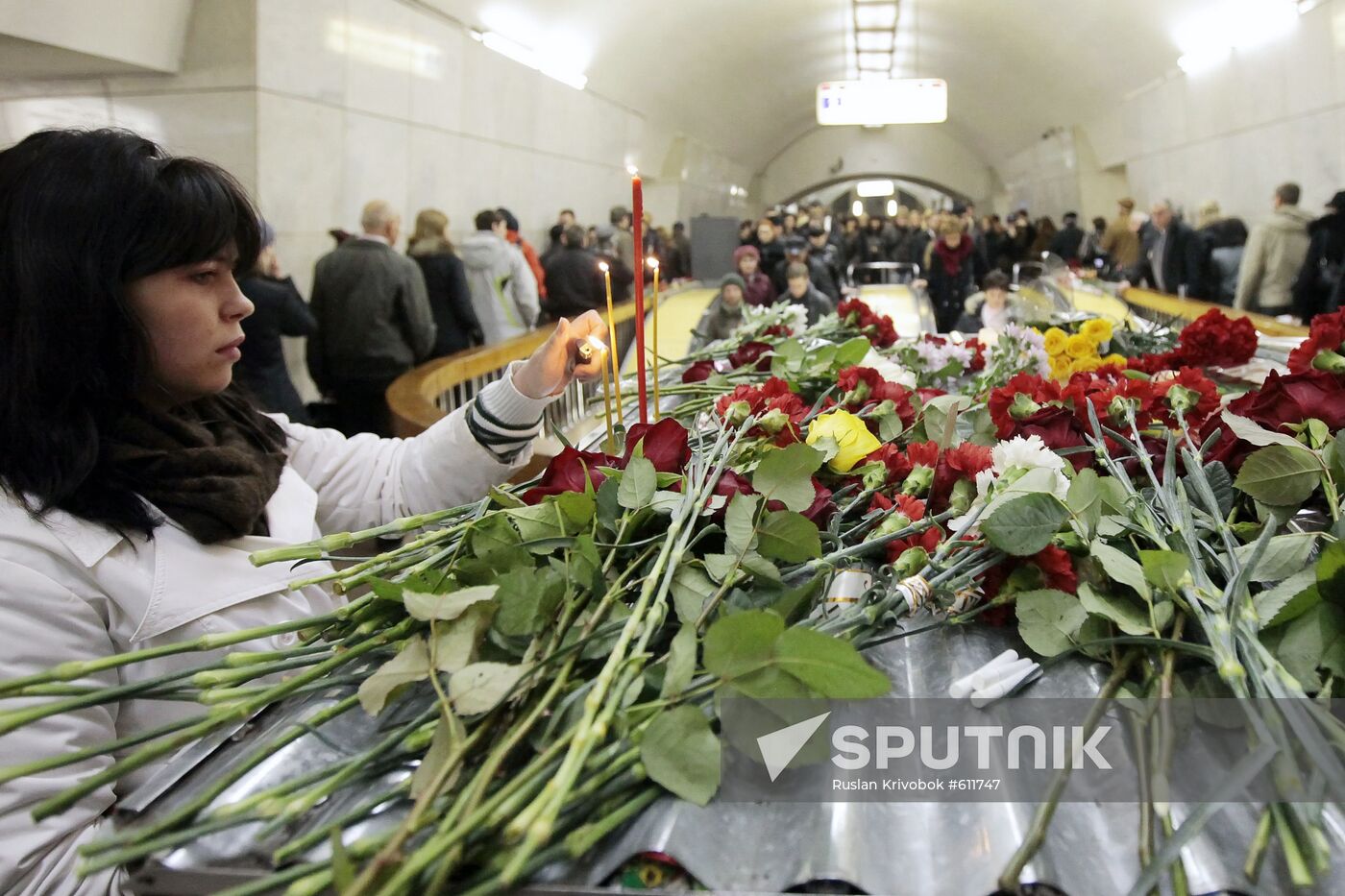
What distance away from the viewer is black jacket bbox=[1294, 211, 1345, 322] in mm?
6852

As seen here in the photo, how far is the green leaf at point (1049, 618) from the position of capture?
2.90ft

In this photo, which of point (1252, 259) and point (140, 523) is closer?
point (140, 523)

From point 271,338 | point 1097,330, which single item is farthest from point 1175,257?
point 1097,330

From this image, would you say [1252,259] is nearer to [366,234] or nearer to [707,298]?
[707,298]

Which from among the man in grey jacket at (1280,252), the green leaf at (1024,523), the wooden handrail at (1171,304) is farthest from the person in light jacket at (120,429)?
the man in grey jacket at (1280,252)

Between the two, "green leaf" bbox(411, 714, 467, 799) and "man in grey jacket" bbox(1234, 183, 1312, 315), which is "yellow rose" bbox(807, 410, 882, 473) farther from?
"man in grey jacket" bbox(1234, 183, 1312, 315)

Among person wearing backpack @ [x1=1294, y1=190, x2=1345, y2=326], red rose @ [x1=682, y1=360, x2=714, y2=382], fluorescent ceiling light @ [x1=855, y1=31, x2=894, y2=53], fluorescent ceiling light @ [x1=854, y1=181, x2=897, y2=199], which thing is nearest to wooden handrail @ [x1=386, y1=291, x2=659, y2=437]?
red rose @ [x1=682, y1=360, x2=714, y2=382]

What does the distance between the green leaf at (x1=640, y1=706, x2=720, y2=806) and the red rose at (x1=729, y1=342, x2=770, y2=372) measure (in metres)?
1.62

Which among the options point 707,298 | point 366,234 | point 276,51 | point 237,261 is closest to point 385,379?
point 366,234

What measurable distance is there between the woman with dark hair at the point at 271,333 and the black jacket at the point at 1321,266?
250 inches

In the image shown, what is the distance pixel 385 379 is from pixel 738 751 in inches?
196

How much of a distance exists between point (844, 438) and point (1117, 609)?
1.49 feet

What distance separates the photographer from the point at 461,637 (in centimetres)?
81

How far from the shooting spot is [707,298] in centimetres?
637
